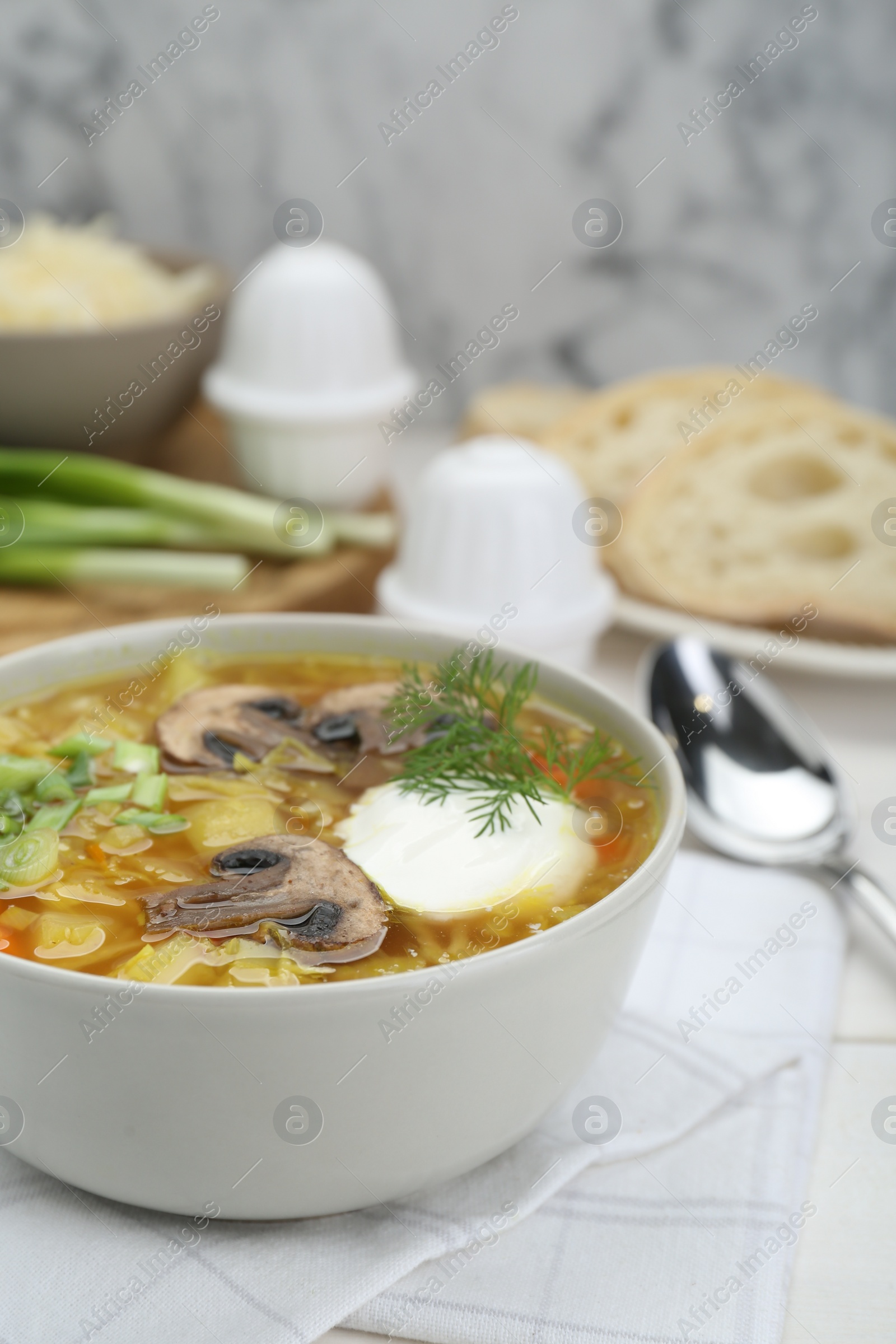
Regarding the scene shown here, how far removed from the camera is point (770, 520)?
3223 millimetres

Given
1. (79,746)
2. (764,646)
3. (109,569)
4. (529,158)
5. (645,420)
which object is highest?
(529,158)

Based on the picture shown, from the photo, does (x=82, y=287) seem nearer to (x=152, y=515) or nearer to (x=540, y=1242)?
(x=152, y=515)

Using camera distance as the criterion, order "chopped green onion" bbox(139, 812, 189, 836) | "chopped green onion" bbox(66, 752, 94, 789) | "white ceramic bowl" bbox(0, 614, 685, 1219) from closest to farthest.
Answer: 1. "white ceramic bowl" bbox(0, 614, 685, 1219)
2. "chopped green onion" bbox(139, 812, 189, 836)
3. "chopped green onion" bbox(66, 752, 94, 789)

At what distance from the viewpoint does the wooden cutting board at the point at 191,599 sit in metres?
2.72

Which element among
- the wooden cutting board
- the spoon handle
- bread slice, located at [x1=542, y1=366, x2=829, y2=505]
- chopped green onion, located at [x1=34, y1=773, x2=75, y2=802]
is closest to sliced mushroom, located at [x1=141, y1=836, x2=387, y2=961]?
chopped green onion, located at [x1=34, y1=773, x2=75, y2=802]

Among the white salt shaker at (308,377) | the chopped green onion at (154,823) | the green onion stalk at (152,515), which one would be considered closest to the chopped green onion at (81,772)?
the chopped green onion at (154,823)

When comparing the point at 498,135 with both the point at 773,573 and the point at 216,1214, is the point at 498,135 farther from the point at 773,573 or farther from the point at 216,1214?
the point at 216,1214

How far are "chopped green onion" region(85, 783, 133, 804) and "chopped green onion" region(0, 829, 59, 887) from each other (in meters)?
0.09

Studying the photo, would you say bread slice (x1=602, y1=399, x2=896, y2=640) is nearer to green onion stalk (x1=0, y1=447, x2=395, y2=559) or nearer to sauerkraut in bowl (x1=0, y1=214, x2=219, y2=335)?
green onion stalk (x1=0, y1=447, x2=395, y2=559)

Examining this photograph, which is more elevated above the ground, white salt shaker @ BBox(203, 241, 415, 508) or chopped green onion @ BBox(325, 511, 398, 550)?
white salt shaker @ BBox(203, 241, 415, 508)

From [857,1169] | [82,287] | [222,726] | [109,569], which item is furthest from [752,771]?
[82,287]

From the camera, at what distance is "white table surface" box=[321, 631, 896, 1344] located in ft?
4.56

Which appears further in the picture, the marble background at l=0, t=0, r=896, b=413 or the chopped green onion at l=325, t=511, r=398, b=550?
the marble background at l=0, t=0, r=896, b=413

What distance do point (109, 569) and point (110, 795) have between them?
134cm
